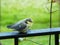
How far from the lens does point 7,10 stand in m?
1.58

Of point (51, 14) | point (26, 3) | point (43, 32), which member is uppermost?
point (26, 3)

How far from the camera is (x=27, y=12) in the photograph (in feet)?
5.26

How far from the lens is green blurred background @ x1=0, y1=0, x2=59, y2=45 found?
1574 millimetres

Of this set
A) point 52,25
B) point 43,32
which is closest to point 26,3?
point 52,25

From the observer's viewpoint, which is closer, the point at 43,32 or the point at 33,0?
the point at 43,32

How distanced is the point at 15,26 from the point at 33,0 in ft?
1.95

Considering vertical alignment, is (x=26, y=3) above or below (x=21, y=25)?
above

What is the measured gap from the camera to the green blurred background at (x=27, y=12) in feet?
5.16

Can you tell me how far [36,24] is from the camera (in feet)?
5.37

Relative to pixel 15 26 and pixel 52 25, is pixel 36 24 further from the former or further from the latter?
pixel 15 26

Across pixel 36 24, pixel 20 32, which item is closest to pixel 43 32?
pixel 20 32

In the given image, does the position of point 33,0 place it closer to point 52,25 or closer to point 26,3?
point 26,3

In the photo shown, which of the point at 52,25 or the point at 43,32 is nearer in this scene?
the point at 43,32

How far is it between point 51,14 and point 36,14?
15cm
